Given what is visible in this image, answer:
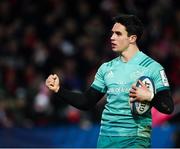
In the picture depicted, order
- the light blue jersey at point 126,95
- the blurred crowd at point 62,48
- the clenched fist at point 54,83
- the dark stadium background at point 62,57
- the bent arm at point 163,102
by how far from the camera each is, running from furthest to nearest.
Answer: the blurred crowd at point 62,48 < the dark stadium background at point 62,57 < the clenched fist at point 54,83 < the light blue jersey at point 126,95 < the bent arm at point 163,102

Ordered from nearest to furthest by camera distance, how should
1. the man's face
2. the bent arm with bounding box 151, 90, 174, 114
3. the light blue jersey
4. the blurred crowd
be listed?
the bent arm with bounding box 151, 90, 174, 114, the light blue jersey, the man's face, the blurred crowd

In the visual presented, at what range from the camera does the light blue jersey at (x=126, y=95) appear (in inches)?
233

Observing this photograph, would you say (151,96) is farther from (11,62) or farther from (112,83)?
(11,62)

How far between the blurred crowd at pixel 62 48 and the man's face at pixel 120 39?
218 inches

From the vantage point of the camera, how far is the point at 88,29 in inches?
565

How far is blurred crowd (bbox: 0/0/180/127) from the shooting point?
12.4m

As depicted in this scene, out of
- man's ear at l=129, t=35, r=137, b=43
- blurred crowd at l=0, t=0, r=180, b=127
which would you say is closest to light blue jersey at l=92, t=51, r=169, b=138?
man's ear at l=129, t=35, r=137, b=43

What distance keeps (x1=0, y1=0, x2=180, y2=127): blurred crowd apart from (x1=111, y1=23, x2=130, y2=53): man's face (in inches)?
218

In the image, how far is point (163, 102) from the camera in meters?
5.82

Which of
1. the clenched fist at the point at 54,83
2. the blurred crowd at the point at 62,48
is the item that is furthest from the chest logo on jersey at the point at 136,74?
the blurred crowd at the point at 62,48

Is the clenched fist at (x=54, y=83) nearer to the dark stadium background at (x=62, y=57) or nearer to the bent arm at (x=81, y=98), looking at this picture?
the bent arm at (x=81, y=98)

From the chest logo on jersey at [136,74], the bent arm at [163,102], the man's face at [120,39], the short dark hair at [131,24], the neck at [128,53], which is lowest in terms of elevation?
the bent arm at [163,102]

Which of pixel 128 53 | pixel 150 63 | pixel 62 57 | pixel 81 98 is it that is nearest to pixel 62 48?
pixel 62 57

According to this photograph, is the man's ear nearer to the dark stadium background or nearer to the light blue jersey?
the light blue jersey
